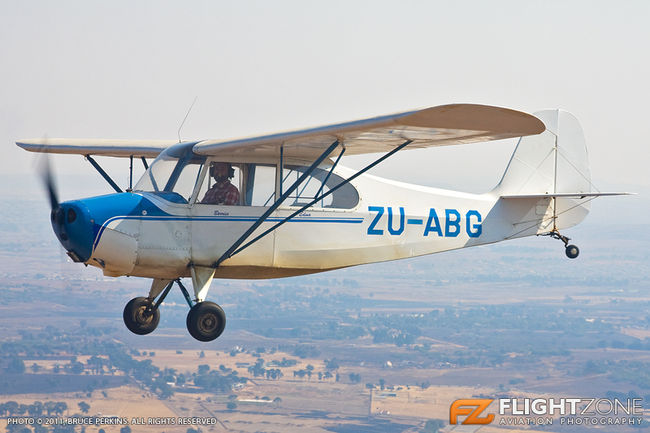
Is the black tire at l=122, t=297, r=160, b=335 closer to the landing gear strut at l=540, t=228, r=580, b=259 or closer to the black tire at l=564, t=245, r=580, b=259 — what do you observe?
the landing gear strut at l=540, t=228, r=580, b=259

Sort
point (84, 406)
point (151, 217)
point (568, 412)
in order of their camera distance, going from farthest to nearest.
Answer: point (568, 412) < point (84, 406) < point (151, 217)

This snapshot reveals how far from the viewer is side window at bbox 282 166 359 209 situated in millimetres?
14609

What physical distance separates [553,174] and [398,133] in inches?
216

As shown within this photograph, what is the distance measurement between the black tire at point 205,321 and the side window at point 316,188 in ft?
5.67

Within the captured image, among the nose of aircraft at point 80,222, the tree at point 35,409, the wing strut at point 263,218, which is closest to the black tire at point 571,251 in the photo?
the wing strut at point 263,218

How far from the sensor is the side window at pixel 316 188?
14.6m

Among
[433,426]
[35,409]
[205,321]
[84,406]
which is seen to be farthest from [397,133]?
[35,409]

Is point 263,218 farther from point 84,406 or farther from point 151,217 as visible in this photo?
point 84,406

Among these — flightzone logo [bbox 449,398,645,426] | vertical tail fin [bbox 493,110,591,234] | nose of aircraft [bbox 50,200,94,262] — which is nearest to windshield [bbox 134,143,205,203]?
nose of aircraft [bbox 50,200,94,262]

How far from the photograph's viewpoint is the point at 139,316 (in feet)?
49.4

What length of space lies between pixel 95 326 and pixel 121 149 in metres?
88.5

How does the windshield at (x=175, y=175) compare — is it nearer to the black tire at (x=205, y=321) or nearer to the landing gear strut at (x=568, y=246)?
the black tire at (x=205, y=321)

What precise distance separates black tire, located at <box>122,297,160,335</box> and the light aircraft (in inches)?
0.6

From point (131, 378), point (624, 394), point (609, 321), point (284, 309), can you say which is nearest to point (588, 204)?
point (131, 378)
